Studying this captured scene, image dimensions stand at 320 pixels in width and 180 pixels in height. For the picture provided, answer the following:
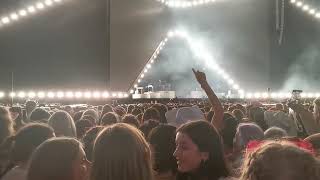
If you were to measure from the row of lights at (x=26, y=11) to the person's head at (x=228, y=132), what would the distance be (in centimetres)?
1328

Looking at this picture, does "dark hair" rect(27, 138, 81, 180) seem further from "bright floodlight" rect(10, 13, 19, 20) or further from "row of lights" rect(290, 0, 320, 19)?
"row of lights" rect(290, 0, 320, 19)

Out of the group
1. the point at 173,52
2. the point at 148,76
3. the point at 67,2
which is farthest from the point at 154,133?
the point at 173,52

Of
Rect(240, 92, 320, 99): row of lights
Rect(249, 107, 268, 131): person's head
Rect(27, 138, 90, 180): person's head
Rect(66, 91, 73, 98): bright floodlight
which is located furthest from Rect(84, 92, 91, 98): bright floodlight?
Rect(27, 138, 90, 180): person's head

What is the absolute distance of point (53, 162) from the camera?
7.41 ft

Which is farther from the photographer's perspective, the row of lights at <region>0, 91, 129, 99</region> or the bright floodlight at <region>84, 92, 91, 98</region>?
the bright floodlight at <region>84, 92, 91, 98</region>

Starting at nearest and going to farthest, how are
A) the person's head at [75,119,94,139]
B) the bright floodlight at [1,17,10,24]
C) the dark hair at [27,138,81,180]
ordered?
the dark hair at [27,138,81,180] → the person's head at [75,119,94,139] → the bright floodlight at [1,17,10,24]

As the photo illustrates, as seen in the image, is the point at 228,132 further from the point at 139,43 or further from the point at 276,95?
the point at 276,95

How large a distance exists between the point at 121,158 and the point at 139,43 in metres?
19.5

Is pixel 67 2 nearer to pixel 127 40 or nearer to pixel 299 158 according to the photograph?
pixel 127 40

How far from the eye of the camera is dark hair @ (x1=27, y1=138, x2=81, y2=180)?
2.24 meters

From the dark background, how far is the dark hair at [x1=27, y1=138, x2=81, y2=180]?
1500 centimetres

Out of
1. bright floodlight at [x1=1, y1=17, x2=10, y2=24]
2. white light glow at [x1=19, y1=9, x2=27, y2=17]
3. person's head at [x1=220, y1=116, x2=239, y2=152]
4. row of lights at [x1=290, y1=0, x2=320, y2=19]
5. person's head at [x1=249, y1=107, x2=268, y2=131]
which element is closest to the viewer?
person's head at [x1=220, y1=116, x2=239, y2=152]

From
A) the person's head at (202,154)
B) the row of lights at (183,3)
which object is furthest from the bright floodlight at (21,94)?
the person's head at (202,154)

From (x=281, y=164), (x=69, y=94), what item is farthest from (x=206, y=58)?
(x=281, y=164)
